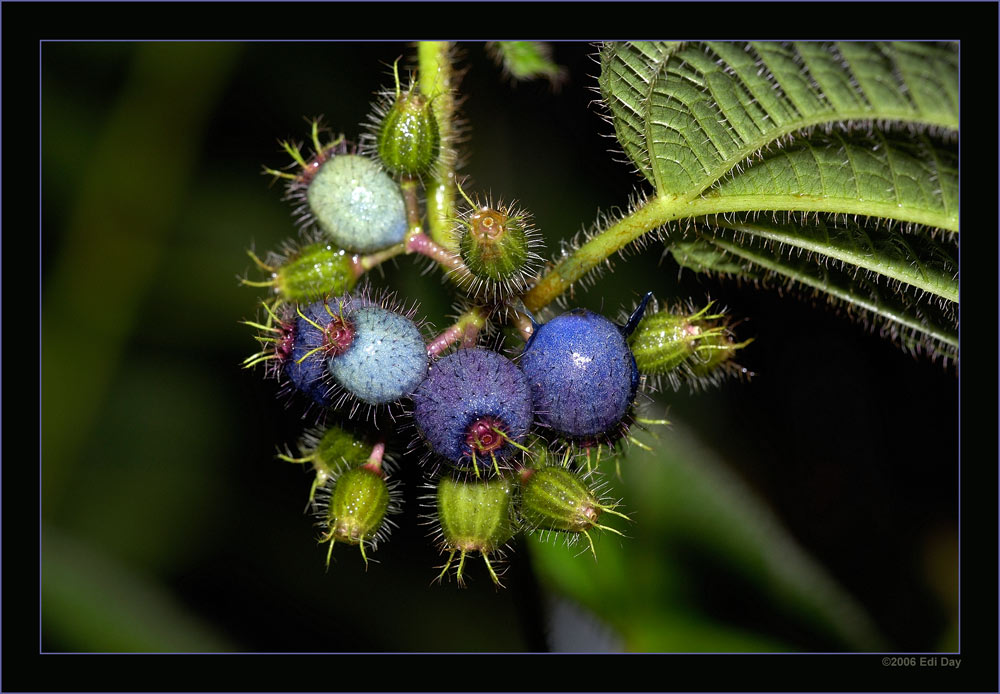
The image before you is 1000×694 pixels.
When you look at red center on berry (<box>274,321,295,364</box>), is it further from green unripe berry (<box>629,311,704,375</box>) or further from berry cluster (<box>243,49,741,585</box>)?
green unripe berry (<box>629,311,704,375</box>)

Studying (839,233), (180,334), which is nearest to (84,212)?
(180,334)

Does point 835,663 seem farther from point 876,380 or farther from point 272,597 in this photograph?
point 272,597

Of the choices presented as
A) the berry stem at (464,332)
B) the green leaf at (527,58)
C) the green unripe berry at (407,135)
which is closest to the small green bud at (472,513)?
A: the berry stem at (464,332)

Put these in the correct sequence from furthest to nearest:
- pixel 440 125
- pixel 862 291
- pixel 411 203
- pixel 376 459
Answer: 1. pixel 862 291
2. pixel 440 125
3. pixel 411 203
4. pixel 376 459

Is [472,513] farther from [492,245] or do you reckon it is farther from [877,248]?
[877,248]

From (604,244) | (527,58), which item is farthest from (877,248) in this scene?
(527,58)
